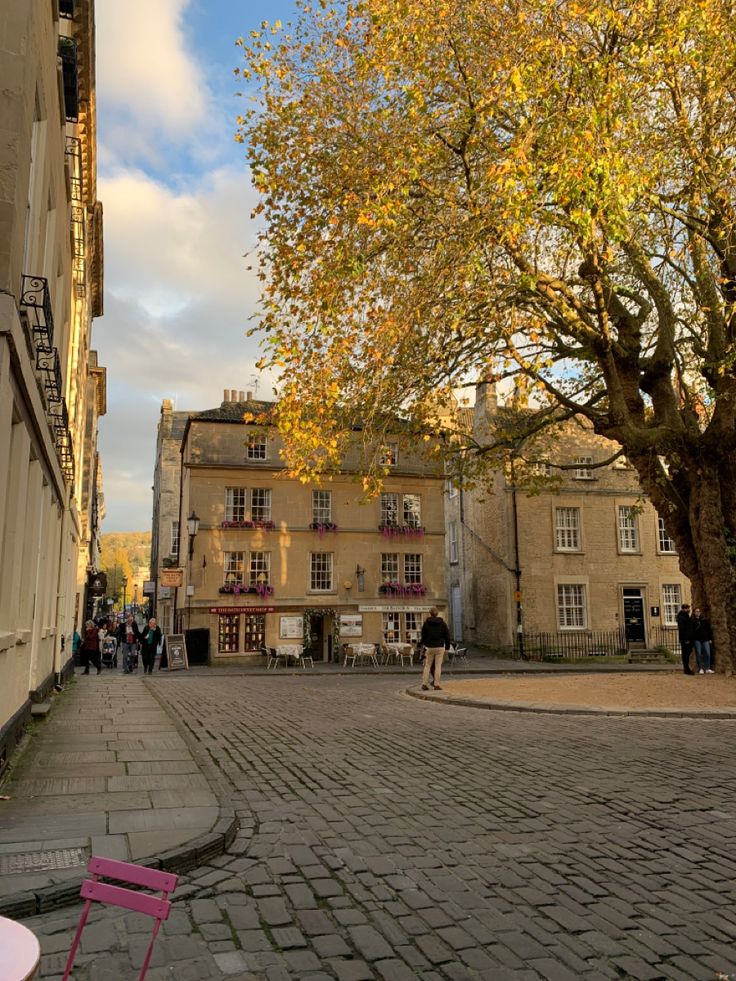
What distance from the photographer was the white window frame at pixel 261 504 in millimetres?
33000

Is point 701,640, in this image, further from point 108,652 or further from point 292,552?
point 108,652

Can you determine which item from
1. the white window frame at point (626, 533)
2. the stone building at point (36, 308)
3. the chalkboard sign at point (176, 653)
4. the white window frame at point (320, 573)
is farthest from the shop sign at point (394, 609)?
the stone building at point (36, 308)

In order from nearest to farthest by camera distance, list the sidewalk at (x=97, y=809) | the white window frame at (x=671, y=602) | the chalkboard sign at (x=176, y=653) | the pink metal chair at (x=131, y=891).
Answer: the pink metal chair at (x=131, y=891) < the sidewalk at (x=97, y=809) < the chalkboard sign at (x=176, y=653) < the white window frame at (x=671, y=602)

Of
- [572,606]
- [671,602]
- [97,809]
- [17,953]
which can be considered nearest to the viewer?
[17,953]

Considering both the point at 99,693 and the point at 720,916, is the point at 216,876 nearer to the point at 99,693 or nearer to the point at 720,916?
the point at 720,916

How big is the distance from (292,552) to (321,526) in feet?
5.43

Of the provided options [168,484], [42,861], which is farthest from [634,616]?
[42,861]

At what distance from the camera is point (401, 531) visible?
113 feet

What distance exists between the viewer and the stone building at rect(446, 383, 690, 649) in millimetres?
35438

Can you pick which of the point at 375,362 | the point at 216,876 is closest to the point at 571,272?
the point at 375,362

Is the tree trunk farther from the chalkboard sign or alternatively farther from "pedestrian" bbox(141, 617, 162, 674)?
the chalkboard sign

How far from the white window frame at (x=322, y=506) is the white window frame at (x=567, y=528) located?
10787 mm

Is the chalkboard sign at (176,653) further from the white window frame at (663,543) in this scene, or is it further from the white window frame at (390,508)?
the white window frame at (663,543)

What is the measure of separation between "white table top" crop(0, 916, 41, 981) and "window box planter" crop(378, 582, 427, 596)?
31778 millimetres
